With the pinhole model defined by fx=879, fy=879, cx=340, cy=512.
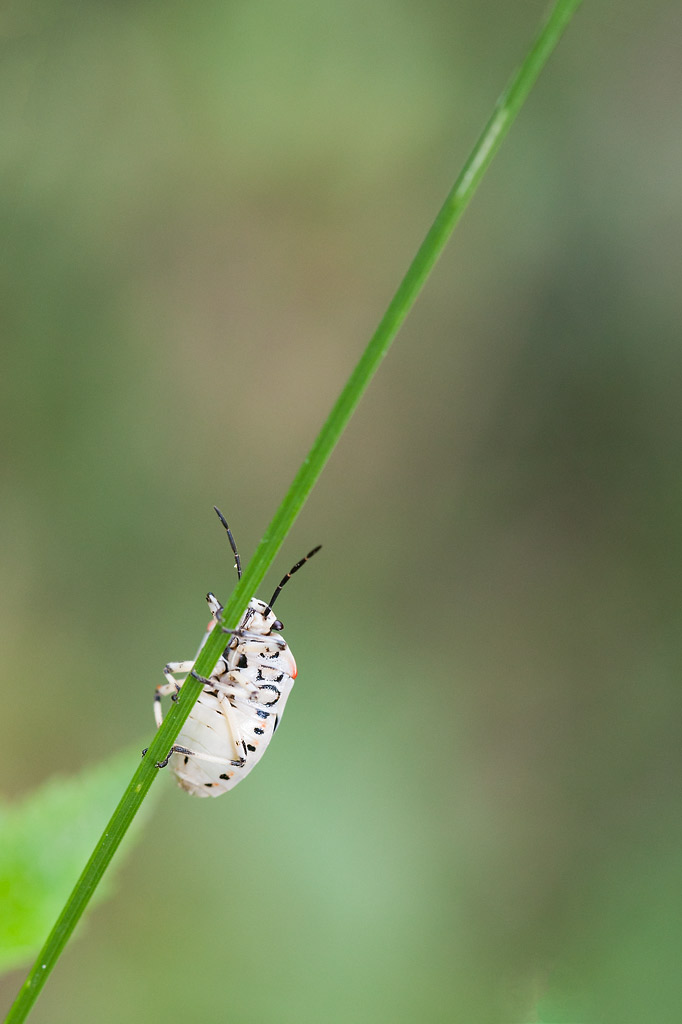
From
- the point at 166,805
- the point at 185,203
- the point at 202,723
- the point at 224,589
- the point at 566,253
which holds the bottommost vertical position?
the point at 166,805

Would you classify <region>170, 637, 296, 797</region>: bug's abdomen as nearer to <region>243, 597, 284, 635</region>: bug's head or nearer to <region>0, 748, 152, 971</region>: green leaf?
<region>243, 597, 284, 635</region>: bug's head

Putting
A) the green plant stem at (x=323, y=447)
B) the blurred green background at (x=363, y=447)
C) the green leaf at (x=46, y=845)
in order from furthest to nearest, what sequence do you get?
the blurred green background at (x=363, y=447) → the green leaf at (x=46, y=845) → the green plant stem at (x=323, y=447)

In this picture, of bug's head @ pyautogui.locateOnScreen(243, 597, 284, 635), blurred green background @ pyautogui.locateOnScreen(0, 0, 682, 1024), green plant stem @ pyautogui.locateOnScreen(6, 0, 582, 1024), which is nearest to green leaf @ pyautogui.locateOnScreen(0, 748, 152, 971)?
green plant stem @ pyautogui.locateOnScreen(6, 0, 582, 1024)

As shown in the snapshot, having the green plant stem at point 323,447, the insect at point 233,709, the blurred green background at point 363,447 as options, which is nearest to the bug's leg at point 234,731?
the insect at point 233,709

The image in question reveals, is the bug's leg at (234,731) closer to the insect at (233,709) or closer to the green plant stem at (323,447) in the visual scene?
the insect at (233,709)

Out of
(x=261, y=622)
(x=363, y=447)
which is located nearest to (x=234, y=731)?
(x=261, y=622)

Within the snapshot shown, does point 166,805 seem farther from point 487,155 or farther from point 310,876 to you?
point 487,155

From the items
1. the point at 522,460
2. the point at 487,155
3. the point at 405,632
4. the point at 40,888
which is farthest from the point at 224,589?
the point at 487,155
